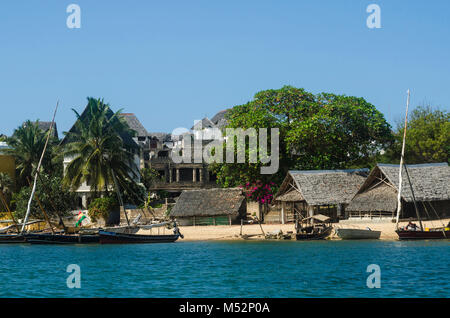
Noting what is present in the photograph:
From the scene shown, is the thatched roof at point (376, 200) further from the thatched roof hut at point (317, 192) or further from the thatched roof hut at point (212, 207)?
the thatched roof hut at point (212, 207)

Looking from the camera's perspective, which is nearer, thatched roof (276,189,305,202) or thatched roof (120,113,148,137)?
thatched roof (276,189,305,202)

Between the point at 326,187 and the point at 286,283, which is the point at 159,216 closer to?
the point at 326,187

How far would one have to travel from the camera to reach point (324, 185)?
161 ft

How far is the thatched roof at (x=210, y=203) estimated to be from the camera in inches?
2016

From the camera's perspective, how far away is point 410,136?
64500mm

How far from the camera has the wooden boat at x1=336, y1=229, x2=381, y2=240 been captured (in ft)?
138

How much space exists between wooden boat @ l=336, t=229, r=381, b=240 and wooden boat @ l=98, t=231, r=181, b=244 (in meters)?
12.2

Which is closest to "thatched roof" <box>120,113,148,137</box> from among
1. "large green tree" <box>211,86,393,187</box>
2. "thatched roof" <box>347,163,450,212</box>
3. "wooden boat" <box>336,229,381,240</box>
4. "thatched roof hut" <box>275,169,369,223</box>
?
"large green tree" <box>211,86,393,187</box>

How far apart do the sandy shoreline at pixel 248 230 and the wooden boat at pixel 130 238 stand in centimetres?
175

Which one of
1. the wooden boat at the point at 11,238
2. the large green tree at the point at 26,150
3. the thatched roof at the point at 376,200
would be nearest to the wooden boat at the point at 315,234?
the thatched roof at the point at 376,200
